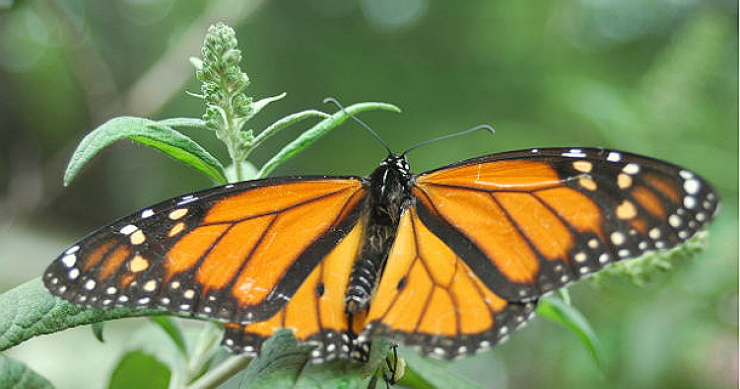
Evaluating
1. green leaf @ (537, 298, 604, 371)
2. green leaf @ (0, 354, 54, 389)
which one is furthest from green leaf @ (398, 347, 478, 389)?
green leaf @ (0, 354, 54, 389)

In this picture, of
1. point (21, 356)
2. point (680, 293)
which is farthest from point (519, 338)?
point (21, 356)

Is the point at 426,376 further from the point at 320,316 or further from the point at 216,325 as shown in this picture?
the point at 216,325

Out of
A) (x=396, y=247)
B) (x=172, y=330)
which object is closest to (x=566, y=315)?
(x=396, y=247)

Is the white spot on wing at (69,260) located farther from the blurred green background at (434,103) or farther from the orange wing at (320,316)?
the blurred green background at (434,103)

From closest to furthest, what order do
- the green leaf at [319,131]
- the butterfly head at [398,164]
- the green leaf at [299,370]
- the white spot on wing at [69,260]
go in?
the green leaf at [299,370], the white spot on wing at [69,260], the green leaf at [319,131], the butterfly head at [398,164]

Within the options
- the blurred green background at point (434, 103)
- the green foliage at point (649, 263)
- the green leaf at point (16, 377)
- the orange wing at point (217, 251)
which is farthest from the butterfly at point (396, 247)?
the blurred green background at point (434, 103)
